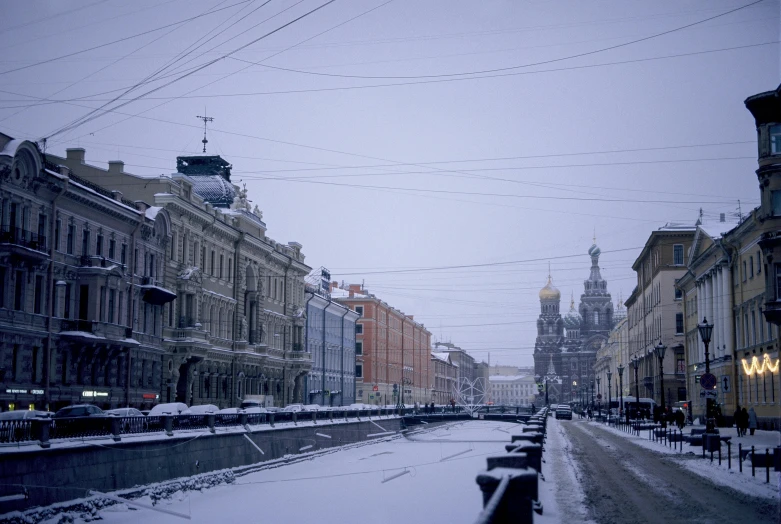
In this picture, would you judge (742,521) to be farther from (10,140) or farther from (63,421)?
(10,140)

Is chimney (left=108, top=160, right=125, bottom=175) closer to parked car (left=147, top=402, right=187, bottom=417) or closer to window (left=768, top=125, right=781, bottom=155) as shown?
parked car (left=147, top=402, right=187, bottom=417)

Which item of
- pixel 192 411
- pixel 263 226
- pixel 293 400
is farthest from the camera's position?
pixel 293 400

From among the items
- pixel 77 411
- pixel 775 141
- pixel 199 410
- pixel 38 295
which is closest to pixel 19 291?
pixel 38 295

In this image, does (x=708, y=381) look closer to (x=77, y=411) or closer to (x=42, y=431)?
(x=42, y=431)

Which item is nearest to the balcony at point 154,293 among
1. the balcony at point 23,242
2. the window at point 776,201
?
the balcony at point 23,242

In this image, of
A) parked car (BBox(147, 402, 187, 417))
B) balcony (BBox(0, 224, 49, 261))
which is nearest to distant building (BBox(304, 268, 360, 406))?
parked car (BBox(147, 402, 187, 417))

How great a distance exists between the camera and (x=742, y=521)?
1537cm

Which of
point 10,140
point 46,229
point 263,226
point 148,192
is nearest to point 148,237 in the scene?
point 148,192

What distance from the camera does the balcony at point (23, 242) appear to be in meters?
35.9

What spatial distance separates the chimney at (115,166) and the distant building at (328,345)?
36.2 metres

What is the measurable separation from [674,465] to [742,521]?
13722mm

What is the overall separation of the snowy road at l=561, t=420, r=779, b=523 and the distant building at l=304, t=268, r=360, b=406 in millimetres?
60495

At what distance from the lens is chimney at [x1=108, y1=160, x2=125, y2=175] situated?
173ft

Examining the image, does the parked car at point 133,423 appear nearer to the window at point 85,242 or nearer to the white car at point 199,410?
the white car at point 199,410
